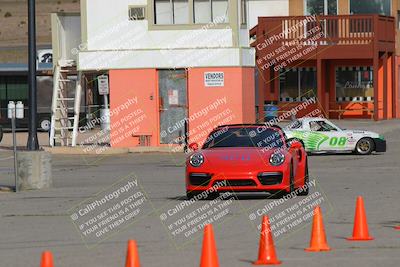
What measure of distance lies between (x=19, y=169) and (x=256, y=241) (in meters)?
10.5

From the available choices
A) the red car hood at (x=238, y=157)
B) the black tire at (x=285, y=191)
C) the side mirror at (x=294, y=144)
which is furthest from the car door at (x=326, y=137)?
the red car hood at (x=238, y=157)

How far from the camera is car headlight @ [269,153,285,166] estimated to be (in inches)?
805

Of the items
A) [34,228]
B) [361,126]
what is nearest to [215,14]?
[361,126]

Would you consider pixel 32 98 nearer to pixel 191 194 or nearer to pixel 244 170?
pixel 191 194

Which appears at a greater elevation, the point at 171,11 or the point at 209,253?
the point at 171,11

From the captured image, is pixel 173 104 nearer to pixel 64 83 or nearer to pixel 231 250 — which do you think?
pixel 64 83

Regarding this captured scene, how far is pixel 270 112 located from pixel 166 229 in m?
36.7

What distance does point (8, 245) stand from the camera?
1528 cm

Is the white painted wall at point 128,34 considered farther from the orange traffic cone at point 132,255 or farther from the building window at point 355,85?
the orange traffic cone at point 132,255

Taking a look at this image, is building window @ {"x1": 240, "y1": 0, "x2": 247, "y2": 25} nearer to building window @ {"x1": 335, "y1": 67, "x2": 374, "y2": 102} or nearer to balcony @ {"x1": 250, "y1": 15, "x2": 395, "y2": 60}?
balcony @ {"x1": 250, "y1": 15, "x2": 395, "y2": 60}

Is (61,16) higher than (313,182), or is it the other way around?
(61,16)

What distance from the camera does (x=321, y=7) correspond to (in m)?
56.8

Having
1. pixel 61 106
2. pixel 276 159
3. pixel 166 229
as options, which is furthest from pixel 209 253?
pixel 61 106

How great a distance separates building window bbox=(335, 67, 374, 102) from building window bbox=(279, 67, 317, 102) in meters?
1.21
